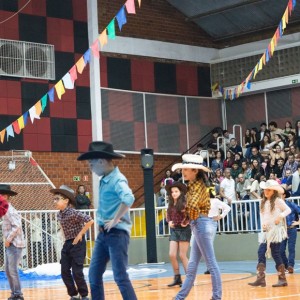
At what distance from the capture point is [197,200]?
10.8 metres

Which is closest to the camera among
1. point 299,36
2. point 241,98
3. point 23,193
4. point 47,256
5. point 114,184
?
point 114,184

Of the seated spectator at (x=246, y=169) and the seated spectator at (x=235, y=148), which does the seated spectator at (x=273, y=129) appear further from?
the seated spectator at (x=246, y=169)

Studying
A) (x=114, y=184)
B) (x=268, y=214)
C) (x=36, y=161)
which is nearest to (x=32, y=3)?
(x=36, y=161)

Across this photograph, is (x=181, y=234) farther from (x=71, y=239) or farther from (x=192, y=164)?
(x=192, y=164)

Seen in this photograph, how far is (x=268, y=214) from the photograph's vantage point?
14531mm

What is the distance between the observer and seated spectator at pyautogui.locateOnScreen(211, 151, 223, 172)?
28.5m

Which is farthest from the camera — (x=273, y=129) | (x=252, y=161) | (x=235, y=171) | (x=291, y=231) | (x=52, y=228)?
(x=273, y=129)

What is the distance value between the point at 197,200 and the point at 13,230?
352 cm

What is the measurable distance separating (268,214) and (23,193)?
12245 mm

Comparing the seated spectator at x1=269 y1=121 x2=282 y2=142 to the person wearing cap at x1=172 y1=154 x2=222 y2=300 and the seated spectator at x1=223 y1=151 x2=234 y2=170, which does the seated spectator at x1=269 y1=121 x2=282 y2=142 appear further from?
the person wearing cap at x1=172 y1=154 x2=222 y2=300

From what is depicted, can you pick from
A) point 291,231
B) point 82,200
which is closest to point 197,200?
point 291,231

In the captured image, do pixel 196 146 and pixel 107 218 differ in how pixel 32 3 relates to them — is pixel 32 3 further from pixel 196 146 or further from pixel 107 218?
pixel 107 218

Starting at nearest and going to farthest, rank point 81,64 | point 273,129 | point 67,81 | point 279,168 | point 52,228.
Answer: point 81,64
point 67,81
point 52,228
point 279,168
point 273,129

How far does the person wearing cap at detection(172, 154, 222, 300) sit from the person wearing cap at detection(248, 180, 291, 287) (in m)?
3.58
